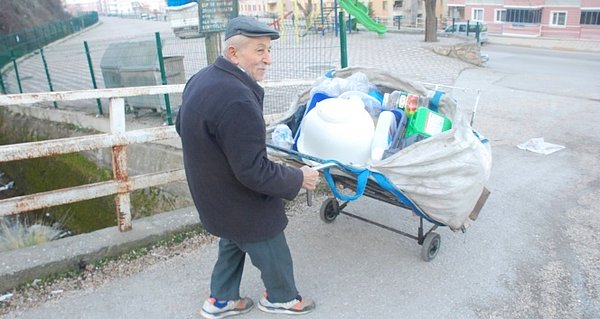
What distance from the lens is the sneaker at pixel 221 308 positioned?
2.75 m

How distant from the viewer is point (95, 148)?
335cm

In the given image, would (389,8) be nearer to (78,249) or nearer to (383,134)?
(383,134)

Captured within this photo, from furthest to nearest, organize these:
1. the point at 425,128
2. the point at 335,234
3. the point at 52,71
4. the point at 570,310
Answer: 1. the point at 52,71
2. the point at 335,234
3. the point at 425,128
4. the point at 570,310

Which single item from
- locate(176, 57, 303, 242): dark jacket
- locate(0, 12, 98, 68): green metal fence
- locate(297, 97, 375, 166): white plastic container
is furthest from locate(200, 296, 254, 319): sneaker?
locate(0, 12, 98, 68): green metal fence

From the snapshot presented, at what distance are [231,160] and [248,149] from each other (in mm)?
103

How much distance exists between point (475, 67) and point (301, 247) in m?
13.1

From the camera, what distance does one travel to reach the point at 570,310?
283cm

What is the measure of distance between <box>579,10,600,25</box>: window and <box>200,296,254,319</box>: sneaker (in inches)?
1919

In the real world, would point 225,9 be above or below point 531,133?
above

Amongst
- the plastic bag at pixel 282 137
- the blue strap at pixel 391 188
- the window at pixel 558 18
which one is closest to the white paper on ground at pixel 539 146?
the blue strap at pixel 391 188

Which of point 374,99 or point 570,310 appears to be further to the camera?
point 374,99

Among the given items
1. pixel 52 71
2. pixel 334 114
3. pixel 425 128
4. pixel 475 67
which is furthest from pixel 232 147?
pixel 475 67

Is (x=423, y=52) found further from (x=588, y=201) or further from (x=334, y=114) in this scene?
(x=334, y=114)

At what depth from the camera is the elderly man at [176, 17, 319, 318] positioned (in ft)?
7.05
